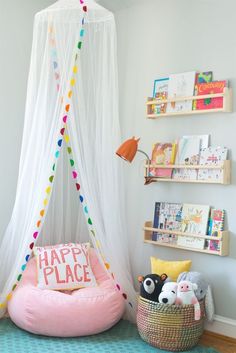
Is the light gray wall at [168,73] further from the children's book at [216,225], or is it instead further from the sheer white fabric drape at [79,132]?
the sheer white fabric drape at [79,132]

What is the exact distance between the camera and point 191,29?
3.77 meters

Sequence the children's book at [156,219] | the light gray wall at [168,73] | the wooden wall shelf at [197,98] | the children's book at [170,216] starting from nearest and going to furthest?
the wooden wall shelf at [197,98]
the light gray wall at [168,73]
the children's book at [170,216]
the children's book at [156,219]

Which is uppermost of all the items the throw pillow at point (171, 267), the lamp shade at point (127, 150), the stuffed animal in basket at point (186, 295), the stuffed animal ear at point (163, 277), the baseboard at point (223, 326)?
the lamp shade at point (127, 150)

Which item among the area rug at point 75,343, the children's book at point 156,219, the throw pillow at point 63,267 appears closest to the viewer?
the area rug at point 75,343

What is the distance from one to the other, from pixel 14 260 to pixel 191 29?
7.59ft

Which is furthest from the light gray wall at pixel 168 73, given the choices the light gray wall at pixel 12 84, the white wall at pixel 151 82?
the light gray wall at pixel 12 84

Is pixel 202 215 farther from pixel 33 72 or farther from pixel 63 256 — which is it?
pixel 33 72

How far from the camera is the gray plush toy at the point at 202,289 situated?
11.1 feet

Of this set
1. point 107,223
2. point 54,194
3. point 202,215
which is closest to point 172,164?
point 202,215

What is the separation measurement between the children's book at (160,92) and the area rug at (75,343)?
1798mm

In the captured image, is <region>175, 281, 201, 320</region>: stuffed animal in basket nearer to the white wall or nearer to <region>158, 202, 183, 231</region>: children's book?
the white wall

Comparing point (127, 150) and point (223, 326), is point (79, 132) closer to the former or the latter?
point (127, 150)

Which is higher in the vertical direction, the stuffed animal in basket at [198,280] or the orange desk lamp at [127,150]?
the orange desk lamp at [127,150]

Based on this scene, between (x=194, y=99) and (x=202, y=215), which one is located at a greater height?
(x=194, y=99)
